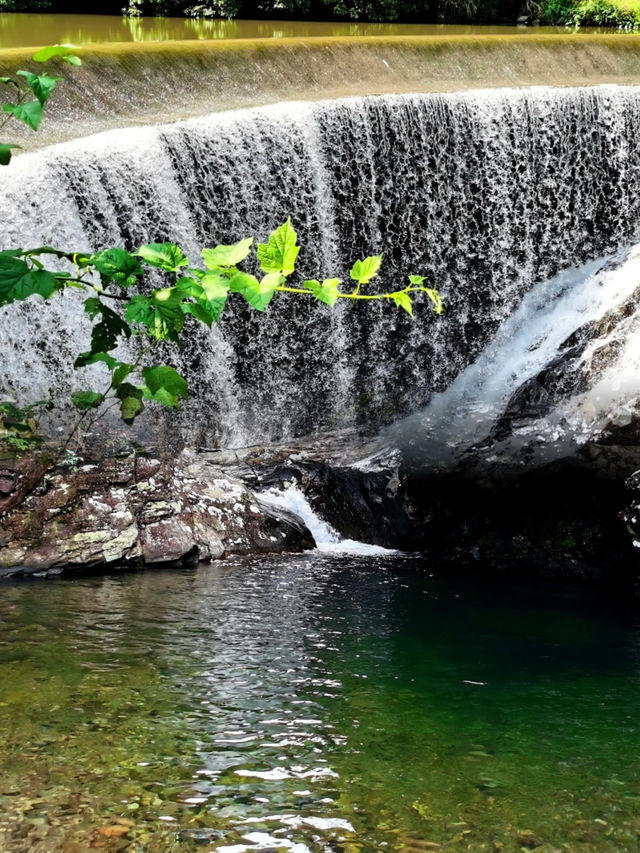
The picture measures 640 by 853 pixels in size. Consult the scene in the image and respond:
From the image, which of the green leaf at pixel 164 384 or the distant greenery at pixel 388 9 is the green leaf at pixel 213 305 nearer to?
the green leaf at pixel 164 384

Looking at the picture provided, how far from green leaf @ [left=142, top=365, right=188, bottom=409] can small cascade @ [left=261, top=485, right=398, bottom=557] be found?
4.90 metres

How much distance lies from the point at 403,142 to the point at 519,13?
39.9ft

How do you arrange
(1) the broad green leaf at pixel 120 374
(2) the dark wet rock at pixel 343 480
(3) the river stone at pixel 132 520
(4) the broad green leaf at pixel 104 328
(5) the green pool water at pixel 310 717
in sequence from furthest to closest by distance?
(2) the dark wet rock at pixel 343 480
(3) the river stone at pixel 132 520
(5) the green pool water at pixel 310 717
(1) the broad green leaf at pixel 120 374
(4) the broad green leaf at pixel 104 328

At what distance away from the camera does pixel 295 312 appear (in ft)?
31.2

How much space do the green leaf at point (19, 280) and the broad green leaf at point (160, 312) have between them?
18 centimetres

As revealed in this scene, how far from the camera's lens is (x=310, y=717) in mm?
4316

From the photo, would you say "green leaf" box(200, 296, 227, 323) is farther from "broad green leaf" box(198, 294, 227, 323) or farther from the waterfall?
the waterfall

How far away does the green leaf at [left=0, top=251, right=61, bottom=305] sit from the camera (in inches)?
94.0

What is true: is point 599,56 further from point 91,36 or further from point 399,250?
point 91,36

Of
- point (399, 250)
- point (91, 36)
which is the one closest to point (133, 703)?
point (399, 250)

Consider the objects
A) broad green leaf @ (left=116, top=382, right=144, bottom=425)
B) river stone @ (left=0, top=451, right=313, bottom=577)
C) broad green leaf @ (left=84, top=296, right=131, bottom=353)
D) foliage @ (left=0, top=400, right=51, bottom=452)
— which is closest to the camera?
broad green leaf @ (left=84, top=296, right=131, bottom=353)

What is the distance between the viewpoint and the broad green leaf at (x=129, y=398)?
3.01 m

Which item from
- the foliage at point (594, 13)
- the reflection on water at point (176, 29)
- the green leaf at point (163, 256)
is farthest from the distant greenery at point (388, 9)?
the green leaf at point (163, 256)

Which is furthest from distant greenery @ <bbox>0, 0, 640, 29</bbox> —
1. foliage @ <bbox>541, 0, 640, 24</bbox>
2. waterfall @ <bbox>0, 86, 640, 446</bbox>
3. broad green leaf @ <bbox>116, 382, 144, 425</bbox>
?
broad green leaf @ <bbox>116, 382, 144, 425</bbox>
